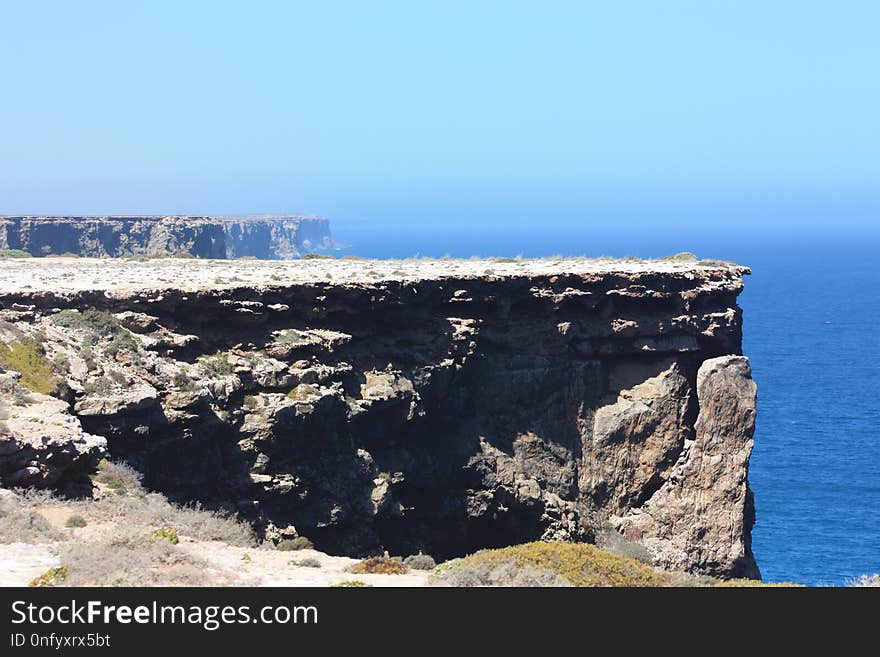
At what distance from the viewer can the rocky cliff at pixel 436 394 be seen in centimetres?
2514

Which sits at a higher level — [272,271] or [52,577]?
[272,271]

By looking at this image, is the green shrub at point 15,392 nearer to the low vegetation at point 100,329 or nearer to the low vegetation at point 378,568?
the low vegetation at point 100,329

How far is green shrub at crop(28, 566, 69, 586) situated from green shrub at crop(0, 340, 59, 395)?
29.0ft

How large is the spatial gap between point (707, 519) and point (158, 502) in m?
19.7

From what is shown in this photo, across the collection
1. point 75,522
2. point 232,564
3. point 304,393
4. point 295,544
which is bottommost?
point 295,544

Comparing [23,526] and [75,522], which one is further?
[75,522]

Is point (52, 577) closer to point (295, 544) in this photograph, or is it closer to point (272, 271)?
point (295, 544)

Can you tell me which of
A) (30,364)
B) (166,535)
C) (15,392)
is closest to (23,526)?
(166,535)

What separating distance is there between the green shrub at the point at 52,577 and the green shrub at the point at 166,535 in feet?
6.14

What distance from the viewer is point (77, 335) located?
24656 millimetres

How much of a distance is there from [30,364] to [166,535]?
857cm

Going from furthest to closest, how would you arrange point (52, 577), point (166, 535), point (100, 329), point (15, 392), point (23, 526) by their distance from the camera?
point (100, 329) < point (15, 392) < point (23, 526) < point (166, 535) < point (52, 577)

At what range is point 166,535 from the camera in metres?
16.2

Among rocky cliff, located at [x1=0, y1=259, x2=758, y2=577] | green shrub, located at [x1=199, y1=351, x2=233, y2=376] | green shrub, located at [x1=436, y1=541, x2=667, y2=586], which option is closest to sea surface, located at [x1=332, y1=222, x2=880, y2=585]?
rocky cliff, located at [x1=0, y1=259, x2=758, y2=577]
